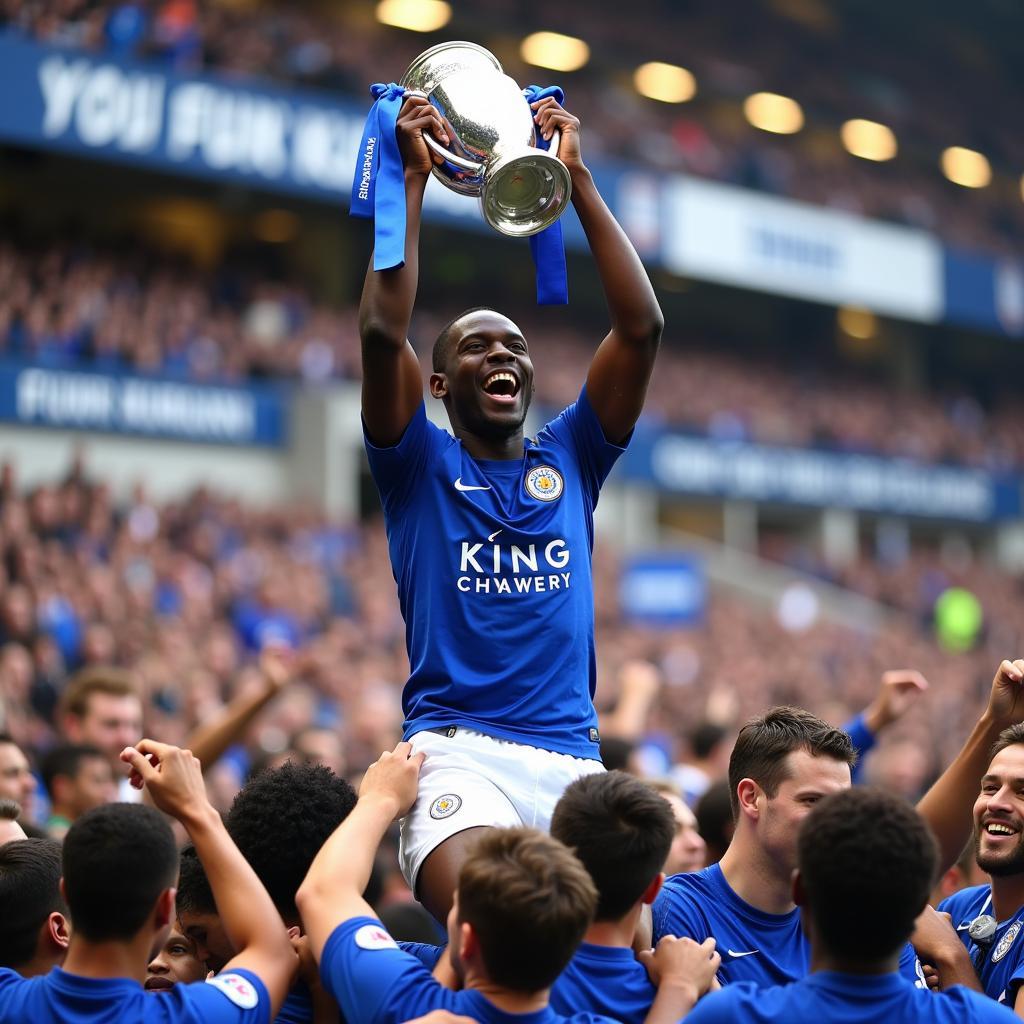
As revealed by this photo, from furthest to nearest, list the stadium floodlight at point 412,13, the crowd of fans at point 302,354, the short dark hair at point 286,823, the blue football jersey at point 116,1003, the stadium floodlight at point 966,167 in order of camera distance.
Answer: the stadium floodlight at point 966,167 < the stadium floodlight at point 412,13 < the crowd of fans at point 302,354 < the short dark hair at point 286,823 < the blue football jersey at point 116,1003

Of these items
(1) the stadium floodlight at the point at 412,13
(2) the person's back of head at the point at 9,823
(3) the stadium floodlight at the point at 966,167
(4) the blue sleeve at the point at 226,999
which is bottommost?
(2) the person's back of head at the point at 9,823

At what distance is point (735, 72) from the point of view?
108ft

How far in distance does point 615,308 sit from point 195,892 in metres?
1.85

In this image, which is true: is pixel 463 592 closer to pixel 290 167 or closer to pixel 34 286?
pixel 34 286

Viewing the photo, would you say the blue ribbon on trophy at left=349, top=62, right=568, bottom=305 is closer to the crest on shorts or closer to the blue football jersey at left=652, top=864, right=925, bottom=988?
the crest on shorts

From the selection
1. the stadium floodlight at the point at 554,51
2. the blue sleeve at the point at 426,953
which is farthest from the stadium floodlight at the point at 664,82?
the blue sleeve at the point at 426,953

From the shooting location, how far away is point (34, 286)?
20.5 metres

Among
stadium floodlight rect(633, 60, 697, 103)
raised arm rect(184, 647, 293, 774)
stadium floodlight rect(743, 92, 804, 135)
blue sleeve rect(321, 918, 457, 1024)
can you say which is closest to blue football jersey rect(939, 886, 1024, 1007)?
blue sleeve rect(321, 918, 457, 1024)

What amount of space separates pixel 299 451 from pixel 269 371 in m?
1.33

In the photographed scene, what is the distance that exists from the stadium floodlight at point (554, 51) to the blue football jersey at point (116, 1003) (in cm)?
2798

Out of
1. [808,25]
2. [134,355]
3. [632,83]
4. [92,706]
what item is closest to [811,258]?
[632,83]

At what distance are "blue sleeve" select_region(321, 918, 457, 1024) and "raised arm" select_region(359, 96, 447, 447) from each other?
4.33 feet

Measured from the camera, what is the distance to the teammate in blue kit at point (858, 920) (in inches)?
116

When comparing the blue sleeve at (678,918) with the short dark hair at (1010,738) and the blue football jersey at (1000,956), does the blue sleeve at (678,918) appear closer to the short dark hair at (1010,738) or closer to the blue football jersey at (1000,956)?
the blue football jersey at (1000,956)
